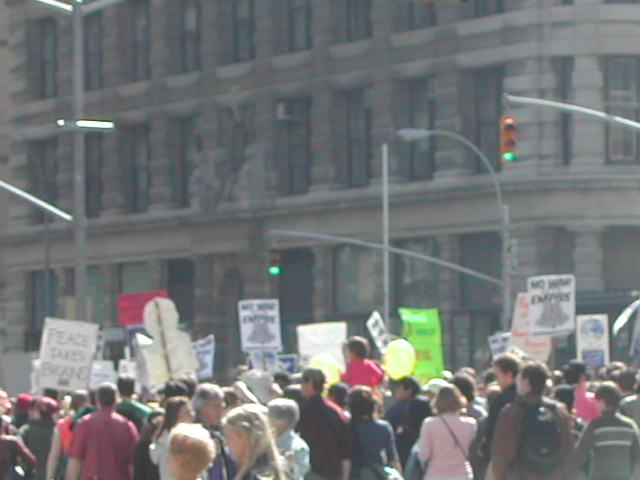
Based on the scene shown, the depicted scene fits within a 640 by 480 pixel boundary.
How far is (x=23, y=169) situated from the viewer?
6700cm

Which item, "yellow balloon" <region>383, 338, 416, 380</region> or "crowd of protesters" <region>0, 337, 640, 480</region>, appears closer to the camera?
"crowd of protesters" <region>0, 337, 640, 480</region>

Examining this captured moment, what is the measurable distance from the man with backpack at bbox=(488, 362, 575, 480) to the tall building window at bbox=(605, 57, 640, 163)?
36188mm

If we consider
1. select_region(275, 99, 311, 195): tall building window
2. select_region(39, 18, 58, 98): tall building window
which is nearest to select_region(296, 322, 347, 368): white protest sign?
select_region(275, 99, 311, 195): tall building window

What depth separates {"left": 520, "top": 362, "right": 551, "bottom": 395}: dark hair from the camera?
44.1 ft

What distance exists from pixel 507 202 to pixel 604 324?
60.0 feet

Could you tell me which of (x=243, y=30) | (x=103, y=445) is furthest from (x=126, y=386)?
(x=243, y=30)

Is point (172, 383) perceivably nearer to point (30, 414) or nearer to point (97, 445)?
point (97, 445)

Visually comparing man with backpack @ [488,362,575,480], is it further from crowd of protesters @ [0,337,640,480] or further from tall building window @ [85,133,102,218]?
tall building window @ [85,133,102,218]

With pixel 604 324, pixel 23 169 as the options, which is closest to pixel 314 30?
pixel 23 169

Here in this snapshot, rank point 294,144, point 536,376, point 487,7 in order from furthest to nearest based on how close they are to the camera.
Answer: point 294,144 → point 487,7 → point 536,376

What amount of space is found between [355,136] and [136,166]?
10086 mm

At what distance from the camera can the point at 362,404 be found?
15.2 m

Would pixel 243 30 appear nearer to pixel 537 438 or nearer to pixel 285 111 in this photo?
pixel 285 111

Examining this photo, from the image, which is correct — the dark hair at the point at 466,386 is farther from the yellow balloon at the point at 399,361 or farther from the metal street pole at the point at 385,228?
the metal street pole at the point at 385,228
